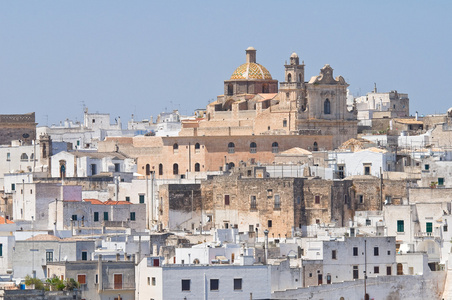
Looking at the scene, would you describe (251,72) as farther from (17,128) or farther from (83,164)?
(83,164)

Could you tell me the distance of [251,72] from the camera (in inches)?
3767

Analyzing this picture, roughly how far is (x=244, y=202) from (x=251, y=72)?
75.9ft

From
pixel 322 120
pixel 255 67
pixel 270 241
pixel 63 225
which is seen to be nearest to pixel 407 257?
pixel 270 241

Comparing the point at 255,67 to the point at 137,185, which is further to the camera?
the point at 255,67

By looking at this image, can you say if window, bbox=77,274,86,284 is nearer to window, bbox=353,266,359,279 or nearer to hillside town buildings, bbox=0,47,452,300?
hillside town buildings, bbox=0,47,452,300

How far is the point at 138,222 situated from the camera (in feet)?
244

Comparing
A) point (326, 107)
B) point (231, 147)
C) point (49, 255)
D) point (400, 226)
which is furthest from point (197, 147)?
point (49, 255)

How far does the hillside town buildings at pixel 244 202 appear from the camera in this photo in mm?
59625

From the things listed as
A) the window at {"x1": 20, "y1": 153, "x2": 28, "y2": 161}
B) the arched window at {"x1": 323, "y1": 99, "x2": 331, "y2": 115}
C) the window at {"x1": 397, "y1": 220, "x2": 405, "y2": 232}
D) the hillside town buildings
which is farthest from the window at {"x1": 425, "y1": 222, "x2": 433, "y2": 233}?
the window at {"x1": 20, "y1": 153, "x2": 28, "y2": 161}

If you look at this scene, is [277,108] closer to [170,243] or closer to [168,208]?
[168,208]

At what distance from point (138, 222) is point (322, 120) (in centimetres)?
1670

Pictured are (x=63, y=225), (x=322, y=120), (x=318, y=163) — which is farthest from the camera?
(x=322, y=120)

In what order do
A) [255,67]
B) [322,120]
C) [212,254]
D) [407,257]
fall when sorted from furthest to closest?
[255,67] → [322,120] → [407,257] → [212,254]

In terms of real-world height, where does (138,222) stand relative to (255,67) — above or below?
below
